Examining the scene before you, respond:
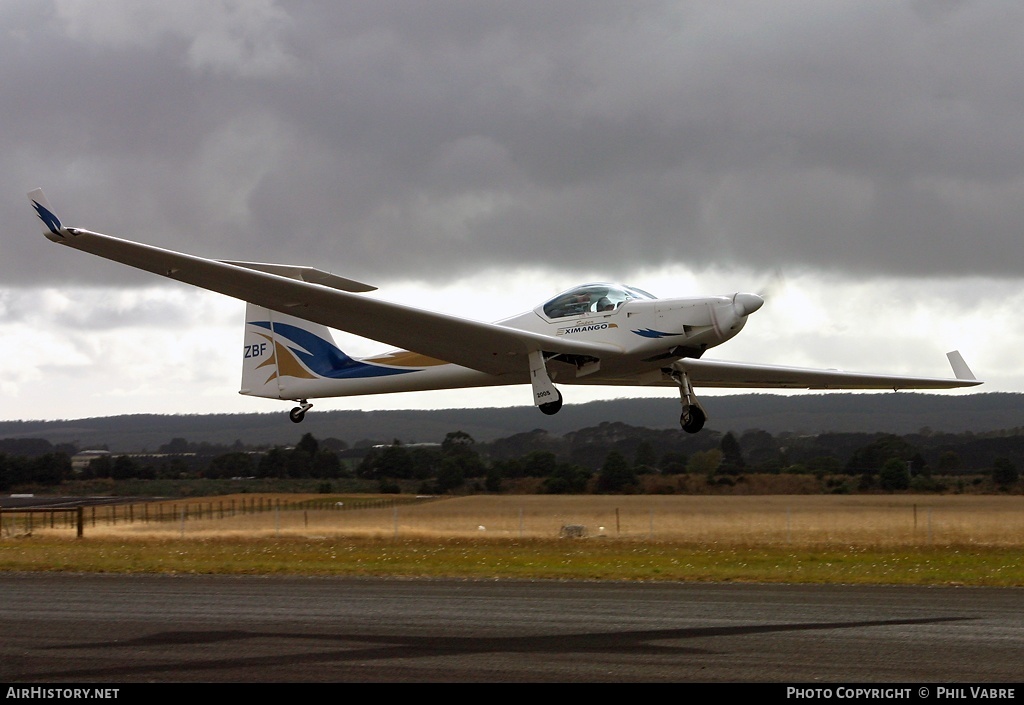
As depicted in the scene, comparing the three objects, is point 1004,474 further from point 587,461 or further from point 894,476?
point 587,461

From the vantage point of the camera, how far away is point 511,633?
1540 centimetres

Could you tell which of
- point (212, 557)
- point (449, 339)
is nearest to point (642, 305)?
point (449, 339)

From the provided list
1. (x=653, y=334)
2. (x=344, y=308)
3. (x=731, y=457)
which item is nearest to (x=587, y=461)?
(x=731, y=457)

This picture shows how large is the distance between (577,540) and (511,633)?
75.1ft

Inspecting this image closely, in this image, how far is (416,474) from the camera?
67.8m

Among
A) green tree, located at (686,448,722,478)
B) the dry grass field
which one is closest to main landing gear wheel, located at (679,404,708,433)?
the dry grass field

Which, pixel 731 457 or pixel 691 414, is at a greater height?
pixel 691 414

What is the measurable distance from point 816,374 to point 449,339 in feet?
27.5

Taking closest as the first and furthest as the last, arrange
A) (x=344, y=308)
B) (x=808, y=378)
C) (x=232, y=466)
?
(x=344, y=308)
(x=808, y=378)
(x=232, y=466)

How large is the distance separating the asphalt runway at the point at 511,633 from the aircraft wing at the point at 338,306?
4.59 m

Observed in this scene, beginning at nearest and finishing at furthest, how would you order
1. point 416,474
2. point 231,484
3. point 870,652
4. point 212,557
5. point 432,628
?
point 870,652
point 432,628
point 212,557
point 416,474
point 231,484

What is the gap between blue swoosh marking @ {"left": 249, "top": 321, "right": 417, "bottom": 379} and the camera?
23.3m
